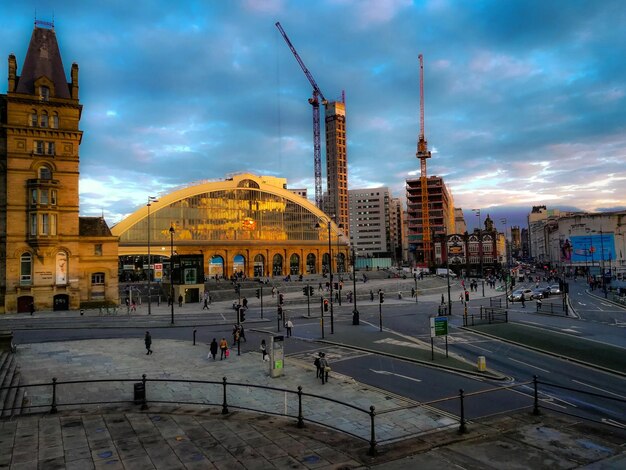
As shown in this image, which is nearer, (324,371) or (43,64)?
(324,371)

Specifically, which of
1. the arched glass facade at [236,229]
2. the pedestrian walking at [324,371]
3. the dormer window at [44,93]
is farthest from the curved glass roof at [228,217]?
the pedestrian walking at [324,371]

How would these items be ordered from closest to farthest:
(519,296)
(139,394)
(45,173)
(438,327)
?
(139,394) → (438,327) → (45,173) → (519,296)

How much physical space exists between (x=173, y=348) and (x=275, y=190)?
258ft

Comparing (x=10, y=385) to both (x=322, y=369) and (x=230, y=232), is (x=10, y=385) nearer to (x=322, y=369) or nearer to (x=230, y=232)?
(x=322, y=369)

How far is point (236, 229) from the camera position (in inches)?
3875

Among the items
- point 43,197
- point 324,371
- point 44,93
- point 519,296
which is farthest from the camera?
point 519,296

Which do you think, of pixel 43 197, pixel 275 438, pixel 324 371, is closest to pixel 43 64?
pixel 43 197

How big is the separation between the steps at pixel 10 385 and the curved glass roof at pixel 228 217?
6494 centimetres

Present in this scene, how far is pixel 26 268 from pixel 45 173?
1125 centimetres

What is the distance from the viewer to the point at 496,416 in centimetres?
1398

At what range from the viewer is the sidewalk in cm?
1020

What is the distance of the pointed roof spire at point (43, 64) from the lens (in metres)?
52.8

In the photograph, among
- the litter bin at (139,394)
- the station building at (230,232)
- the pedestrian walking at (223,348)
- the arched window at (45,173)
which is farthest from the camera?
the station building at (230,232)

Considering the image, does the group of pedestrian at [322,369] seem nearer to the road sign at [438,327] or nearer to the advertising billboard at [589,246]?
the road sign at [438,327]
